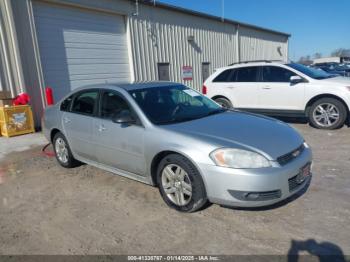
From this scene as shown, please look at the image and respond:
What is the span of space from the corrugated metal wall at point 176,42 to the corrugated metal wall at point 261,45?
6.15 feet

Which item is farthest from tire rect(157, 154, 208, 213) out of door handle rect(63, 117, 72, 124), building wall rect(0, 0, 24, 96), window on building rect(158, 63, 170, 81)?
window on building rect(158, 63, 170, 81)

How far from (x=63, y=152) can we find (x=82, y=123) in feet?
3.22

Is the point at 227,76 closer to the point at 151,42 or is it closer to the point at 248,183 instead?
the point at 151,42

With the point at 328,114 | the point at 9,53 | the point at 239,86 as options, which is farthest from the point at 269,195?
the point at 9,53

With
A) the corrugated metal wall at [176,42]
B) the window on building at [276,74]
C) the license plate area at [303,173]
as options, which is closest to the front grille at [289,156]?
the license plate area at [303,173]

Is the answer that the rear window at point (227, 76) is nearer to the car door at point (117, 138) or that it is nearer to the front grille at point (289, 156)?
the car door at point (117, 138)

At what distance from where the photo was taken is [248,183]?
3.12 metres

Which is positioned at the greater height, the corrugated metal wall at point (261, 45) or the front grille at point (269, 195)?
the corrugated metal wall at point (261, 45)

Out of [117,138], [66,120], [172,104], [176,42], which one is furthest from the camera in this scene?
[176,42]

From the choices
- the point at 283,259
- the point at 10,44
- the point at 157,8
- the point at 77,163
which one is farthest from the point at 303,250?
the point at 157,8

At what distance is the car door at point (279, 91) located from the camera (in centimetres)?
775

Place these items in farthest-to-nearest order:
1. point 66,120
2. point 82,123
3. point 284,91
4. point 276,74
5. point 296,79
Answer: point 276,74 → point 284,91 → point 296,79 → point 66,120 → point 82,123

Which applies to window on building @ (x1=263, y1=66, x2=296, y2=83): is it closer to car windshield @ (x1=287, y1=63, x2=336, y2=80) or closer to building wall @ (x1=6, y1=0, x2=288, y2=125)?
car windshield @ (x1=287, y1=63, x2=336, y2=80)

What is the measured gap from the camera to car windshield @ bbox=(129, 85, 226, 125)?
4.04m
